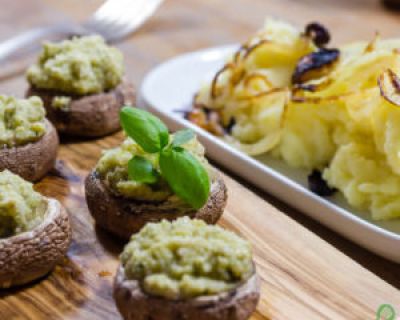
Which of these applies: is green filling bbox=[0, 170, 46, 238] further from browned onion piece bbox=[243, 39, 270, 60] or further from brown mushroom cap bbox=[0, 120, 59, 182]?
browned onion piece bbox=[243, 39, 270, 60]

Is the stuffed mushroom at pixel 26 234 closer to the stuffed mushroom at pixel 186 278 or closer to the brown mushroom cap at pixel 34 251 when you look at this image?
the brown mushroom cap at pixel 34 251

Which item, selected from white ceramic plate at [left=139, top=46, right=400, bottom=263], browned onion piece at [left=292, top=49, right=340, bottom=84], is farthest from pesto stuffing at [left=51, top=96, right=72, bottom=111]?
browned onion piece at [left=292, top=49, right=340, bottom=84]

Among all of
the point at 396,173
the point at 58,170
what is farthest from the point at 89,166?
the point at 396,173

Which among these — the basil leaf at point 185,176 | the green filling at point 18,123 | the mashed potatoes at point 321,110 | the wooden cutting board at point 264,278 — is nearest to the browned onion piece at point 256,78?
the mashed potatoes at point 321,110

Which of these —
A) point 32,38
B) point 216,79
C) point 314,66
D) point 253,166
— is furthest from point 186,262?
point 32,38

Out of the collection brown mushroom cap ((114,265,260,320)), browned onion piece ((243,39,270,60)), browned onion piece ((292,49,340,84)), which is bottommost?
browned onion piece ((292,49,340,84))

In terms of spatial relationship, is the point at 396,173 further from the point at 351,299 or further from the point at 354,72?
the point at 351,299
